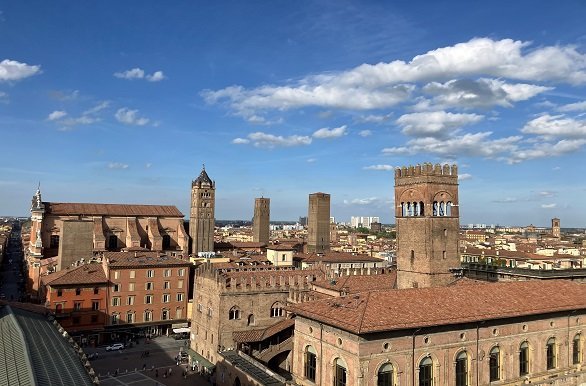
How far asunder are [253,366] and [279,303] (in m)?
12.7

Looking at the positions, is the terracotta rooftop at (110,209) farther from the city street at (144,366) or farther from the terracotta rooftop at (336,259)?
the city street at (144,366)

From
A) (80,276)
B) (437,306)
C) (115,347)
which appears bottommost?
(115,347)

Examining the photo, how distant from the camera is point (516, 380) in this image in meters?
30.6

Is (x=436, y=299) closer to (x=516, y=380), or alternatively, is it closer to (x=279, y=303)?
(x=516, y=380)

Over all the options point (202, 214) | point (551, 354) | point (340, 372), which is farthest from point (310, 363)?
point (202, 214)

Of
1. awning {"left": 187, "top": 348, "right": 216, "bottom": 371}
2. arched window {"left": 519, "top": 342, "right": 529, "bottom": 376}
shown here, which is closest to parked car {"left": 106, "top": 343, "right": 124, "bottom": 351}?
awning {"left": 187, "top": 348, "right": 216, "bottom": 371}

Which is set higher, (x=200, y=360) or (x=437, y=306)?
(x=437, y=306)

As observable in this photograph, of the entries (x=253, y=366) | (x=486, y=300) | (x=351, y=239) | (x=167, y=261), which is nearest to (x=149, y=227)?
(x=167, y=261)

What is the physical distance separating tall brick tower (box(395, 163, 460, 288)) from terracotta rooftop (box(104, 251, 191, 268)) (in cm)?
3275

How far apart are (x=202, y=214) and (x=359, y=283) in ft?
192

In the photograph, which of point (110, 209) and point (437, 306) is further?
point (110, 209)

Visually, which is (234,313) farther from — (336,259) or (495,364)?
(336,259)

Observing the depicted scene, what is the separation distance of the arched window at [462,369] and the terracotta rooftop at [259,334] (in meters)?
15.5

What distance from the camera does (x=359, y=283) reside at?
4312cm
